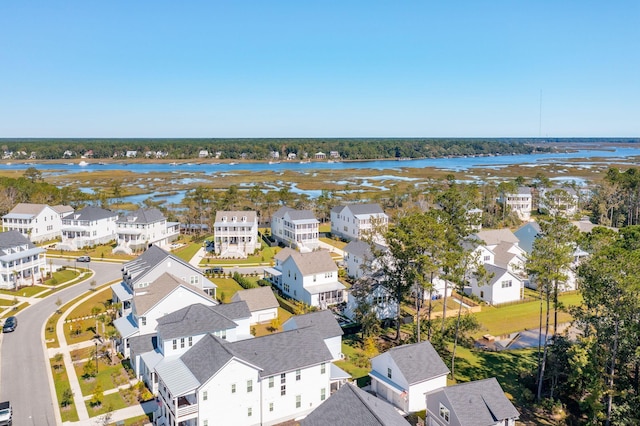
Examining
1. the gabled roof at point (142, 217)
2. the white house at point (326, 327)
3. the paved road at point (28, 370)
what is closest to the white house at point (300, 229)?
the gabled roof at point (142, 217)

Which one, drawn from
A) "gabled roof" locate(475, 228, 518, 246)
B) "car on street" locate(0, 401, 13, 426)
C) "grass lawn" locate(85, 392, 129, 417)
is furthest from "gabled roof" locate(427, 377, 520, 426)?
"gabled roof" locate(475, 228, 518, 246)

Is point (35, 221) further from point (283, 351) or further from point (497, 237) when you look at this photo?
point (497, 237)

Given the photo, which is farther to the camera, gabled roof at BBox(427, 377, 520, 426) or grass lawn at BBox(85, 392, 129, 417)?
grass lawn at BBox(85, 392, 129, 417)

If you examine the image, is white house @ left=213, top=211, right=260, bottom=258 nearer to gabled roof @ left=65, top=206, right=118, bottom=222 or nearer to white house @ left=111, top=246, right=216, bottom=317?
white house @ left=111, top=246, right=216, bottom=317

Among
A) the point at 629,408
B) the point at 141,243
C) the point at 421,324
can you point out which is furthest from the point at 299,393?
the point at 141,243

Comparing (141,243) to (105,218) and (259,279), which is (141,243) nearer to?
(105,218)

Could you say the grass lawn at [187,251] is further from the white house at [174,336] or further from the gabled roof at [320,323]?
the gabled roof at [320,323]
